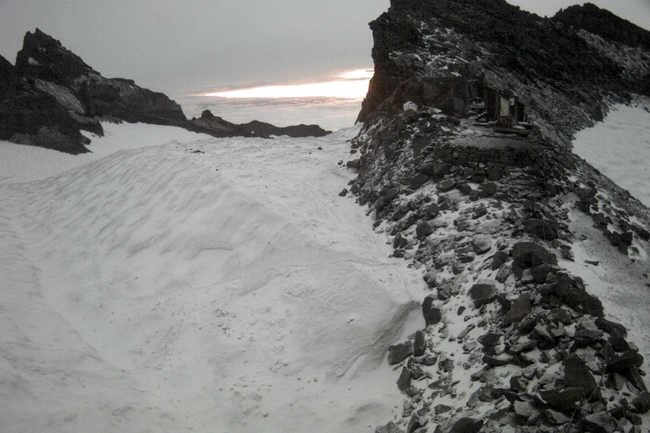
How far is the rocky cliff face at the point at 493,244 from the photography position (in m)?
4.88

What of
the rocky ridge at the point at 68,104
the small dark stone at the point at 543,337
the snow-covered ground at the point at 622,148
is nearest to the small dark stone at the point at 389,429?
the small dark stone at the point at 543,337

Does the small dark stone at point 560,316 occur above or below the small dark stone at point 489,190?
below

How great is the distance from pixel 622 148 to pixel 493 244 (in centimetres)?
1399

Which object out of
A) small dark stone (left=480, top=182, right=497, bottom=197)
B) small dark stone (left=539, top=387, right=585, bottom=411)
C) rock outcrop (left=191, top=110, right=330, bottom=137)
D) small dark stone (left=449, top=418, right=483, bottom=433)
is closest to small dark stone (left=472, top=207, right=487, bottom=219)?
small dark stone (left=480, top=182, right=497, bottom=197)

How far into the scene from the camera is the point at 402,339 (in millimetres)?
7316

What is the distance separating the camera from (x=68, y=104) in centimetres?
3102

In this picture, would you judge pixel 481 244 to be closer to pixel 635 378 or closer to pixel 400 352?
pixel 400 352

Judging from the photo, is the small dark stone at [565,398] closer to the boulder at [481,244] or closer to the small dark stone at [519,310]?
the small dark stone at [519,310]

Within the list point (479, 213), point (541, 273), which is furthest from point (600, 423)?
point (479, 213)

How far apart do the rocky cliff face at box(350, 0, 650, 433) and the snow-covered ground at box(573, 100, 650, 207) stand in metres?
0.88

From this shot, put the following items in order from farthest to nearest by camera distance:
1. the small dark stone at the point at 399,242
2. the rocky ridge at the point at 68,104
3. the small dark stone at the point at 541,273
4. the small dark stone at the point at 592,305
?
the rocky ridge at the point at 68,104
the small dark stone at the point at 399,242
the small dark stone at the point at 541,273
the small dark stone at the point at 592,305

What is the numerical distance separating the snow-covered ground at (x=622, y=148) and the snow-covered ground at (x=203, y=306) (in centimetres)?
982

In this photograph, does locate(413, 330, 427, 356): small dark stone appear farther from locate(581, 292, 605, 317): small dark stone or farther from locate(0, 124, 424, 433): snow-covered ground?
locate(581, 292, 605, 317): small dark stone

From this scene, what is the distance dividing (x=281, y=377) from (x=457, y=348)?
2.98 m
